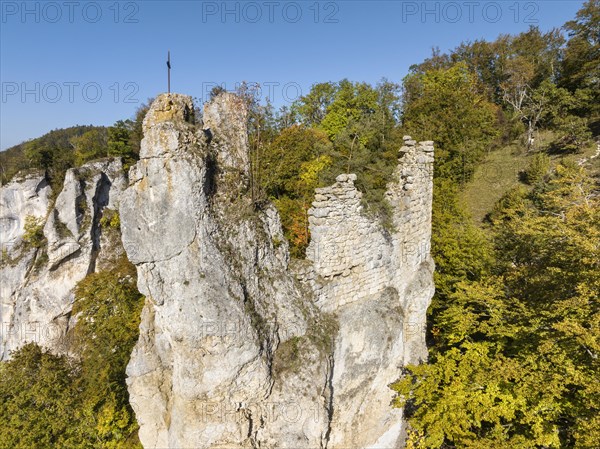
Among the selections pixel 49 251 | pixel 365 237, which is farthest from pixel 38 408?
pixel 365 237

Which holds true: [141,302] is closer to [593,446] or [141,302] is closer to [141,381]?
[141,381]

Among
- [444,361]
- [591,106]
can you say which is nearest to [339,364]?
[444,361]

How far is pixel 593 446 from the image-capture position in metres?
6.86

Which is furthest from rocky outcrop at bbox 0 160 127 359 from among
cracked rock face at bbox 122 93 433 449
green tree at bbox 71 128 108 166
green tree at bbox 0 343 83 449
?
cracked rock face at bbox 122 93 433 449

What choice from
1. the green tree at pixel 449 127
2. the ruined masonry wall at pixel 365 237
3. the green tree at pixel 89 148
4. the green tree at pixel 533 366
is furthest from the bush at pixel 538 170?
the green tree at pixel 89 148

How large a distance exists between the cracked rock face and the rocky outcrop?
62.7 feet

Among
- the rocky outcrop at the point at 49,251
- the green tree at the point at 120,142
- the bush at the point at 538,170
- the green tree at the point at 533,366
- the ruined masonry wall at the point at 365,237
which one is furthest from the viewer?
the green tree at the point at 120,142

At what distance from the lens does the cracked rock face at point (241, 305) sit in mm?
5840

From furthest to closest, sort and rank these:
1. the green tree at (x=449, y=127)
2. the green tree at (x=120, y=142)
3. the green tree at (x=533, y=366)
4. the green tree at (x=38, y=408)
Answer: the green tree at (x=120, y=142)
the green tree at (x=449, y=127)
the green tree at (x=38, y=408)
the green tree at (x=533, y=366)

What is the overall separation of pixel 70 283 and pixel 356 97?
2489cm

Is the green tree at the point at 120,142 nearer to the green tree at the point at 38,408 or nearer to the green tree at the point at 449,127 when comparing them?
the green tree at the point at 38,408

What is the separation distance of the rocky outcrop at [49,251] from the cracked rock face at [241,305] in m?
19.1

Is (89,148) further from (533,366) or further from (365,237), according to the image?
(533,366)

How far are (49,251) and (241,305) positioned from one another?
23.0 meters
